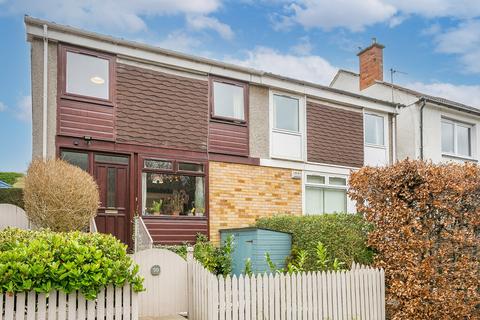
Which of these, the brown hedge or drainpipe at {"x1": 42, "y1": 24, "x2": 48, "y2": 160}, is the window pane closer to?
the brown hedge

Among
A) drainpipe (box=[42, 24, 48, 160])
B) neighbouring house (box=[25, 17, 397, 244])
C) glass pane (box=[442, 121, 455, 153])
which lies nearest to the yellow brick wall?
neighbouring house (box=[25, 17, 397, 244])

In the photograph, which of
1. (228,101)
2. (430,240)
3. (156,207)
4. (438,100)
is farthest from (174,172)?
(438,100)

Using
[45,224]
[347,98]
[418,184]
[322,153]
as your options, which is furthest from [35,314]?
[347,98]

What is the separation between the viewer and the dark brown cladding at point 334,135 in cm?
1623

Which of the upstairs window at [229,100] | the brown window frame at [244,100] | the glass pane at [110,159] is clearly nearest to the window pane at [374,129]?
the brown window frame at [244,100]

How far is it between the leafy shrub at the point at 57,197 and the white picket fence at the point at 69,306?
3.76 meters

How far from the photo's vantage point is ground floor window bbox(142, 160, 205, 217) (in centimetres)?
1296

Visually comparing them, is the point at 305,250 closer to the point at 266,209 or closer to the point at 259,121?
the point at 266,209

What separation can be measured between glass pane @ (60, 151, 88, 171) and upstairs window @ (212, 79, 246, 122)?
3980 millimetres

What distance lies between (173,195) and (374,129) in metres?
8.71

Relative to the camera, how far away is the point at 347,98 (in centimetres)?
1719

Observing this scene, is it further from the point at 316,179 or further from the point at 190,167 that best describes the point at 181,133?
the point at 316,179

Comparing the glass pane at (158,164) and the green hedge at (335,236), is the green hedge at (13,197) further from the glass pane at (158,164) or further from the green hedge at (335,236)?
the green hedge at (335,236)

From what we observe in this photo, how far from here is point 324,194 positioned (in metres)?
16.5
